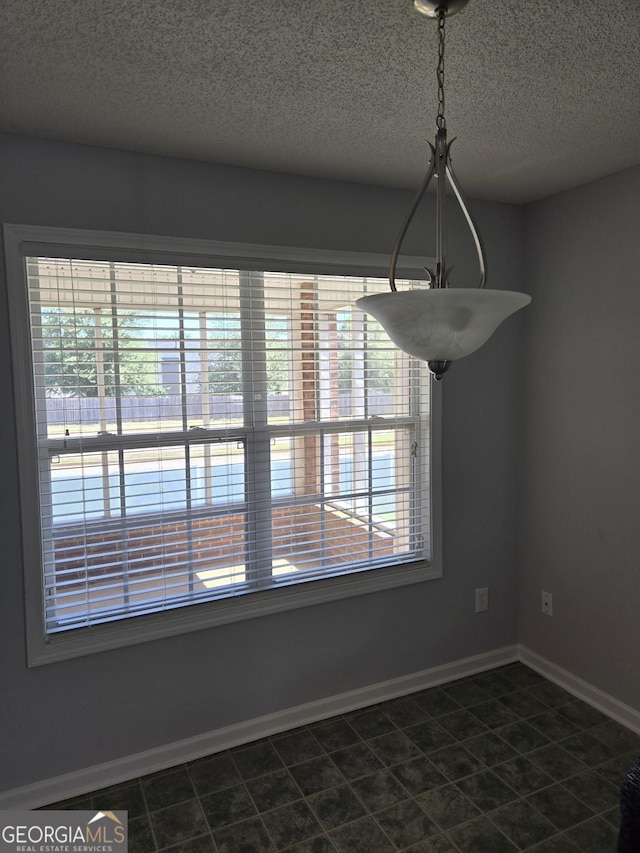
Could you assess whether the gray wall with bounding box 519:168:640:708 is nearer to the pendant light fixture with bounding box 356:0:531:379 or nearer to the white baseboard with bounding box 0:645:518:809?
the white baseboard with bounding box 0:645:518:809

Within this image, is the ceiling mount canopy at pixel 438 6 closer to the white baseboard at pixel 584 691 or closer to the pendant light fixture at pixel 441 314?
the pendant light fixture at pixel 441 314

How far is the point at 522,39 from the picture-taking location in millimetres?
1519

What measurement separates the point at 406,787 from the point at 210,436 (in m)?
1.58

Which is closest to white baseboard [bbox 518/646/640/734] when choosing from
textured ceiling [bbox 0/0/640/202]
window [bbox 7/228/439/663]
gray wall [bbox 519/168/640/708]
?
gray wall [bbox 519/168/640/708]

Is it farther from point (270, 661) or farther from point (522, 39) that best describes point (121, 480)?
point (522, 39)

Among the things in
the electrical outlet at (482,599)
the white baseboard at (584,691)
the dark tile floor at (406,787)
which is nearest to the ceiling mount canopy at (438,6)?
the dark tile floor at (406,787)

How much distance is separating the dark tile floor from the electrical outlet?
0.48 m

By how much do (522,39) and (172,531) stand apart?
6.68ft

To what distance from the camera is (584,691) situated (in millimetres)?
2906

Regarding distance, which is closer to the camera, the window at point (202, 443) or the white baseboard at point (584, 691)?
the window at point (202, 443)

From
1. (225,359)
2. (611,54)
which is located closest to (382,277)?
(225,359)

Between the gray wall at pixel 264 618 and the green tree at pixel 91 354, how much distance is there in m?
0.17

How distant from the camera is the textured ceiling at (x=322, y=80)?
1.41 metres

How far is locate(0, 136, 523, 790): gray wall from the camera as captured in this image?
2.19 meters
